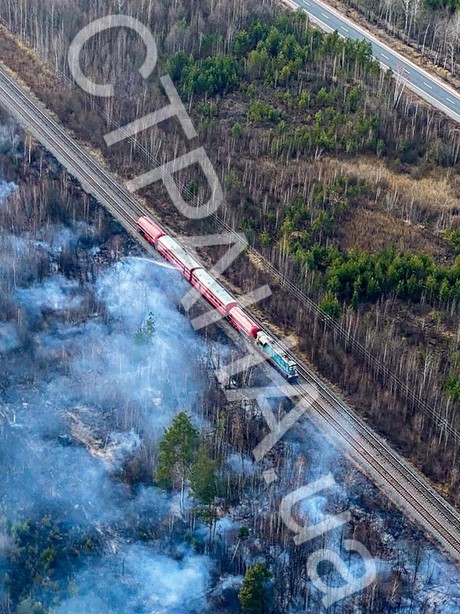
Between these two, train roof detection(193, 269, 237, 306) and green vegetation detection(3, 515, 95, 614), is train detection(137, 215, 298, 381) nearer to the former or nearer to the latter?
train roof detection(193, 269, 237, 306)

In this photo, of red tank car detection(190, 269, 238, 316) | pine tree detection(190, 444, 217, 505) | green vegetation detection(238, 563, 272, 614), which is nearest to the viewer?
green vegetation detection(238, 563, 272, 614)

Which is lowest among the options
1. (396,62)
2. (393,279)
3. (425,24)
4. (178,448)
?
(178,448)

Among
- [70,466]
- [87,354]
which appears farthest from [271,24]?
[70,466]

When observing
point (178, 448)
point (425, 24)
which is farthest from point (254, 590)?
point (425, 24)

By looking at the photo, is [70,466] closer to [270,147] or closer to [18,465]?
[18,465]

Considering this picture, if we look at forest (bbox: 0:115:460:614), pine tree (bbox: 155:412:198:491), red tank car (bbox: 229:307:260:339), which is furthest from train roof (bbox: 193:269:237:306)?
pine tree (bbox: 155:412:198:491)

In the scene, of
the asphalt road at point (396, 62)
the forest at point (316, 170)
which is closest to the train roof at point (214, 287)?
the forest at point (316, 170)

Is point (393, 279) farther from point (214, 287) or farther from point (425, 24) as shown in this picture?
point (425, 24)

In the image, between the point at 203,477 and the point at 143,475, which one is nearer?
the point at 203,477
